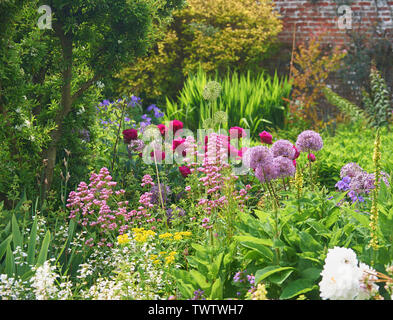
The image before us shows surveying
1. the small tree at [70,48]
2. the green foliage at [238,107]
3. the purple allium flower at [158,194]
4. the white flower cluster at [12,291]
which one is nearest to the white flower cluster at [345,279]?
the white flower cluster at [12,291]

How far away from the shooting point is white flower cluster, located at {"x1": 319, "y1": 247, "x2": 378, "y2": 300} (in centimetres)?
180

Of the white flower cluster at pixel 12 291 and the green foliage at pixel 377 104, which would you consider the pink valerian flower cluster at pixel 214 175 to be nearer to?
the white flower cluster at pixel 12 291

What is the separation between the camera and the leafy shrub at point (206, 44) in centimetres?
863

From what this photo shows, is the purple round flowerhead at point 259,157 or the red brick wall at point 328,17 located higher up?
the red brick wall at point 328,17

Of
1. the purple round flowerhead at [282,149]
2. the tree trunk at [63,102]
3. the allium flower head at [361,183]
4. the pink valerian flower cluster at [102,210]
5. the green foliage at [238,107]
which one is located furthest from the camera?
the green foliage at [238,107]

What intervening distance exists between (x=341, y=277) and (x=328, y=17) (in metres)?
8.68

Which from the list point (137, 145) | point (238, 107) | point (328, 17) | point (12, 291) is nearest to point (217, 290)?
point (12, 291)

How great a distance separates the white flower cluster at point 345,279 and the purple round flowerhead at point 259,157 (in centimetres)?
70

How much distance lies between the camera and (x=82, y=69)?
14.5ft

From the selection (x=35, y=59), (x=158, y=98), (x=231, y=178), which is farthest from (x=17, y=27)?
(x=158, y=98)

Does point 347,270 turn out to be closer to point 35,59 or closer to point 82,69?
point 35,59

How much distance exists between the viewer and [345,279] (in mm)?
1798
